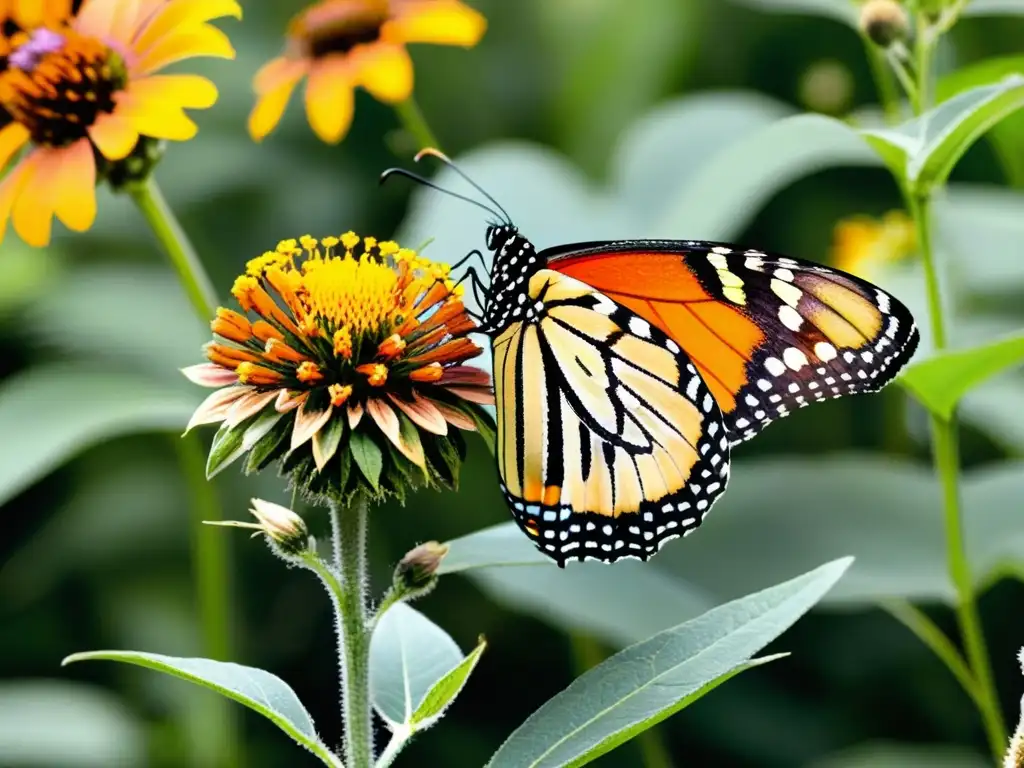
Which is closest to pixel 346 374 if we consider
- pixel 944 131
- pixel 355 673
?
pixel 355 673

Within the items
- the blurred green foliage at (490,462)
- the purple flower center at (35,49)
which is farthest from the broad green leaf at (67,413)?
the purple flower center at (35,49)

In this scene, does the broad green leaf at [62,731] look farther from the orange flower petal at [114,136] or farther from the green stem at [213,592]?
the orange flower petal at [114,136]

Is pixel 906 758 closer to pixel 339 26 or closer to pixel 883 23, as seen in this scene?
pixel 883 23

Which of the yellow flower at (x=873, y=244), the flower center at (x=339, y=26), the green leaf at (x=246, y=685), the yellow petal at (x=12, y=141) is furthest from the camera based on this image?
the yellow flower at (x=873, y=244)

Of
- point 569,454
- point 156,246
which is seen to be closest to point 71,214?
point 569,454

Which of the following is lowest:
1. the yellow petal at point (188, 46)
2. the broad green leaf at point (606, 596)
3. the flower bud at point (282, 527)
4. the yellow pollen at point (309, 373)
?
the broad green leaf at point (606, 596)

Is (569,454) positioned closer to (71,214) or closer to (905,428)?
(71,214)

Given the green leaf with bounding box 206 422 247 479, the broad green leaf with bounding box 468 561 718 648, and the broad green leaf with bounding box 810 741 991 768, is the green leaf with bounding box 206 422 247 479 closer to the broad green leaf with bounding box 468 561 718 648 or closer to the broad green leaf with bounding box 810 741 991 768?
the broad green leaf with bounding box 468 561 718 648
